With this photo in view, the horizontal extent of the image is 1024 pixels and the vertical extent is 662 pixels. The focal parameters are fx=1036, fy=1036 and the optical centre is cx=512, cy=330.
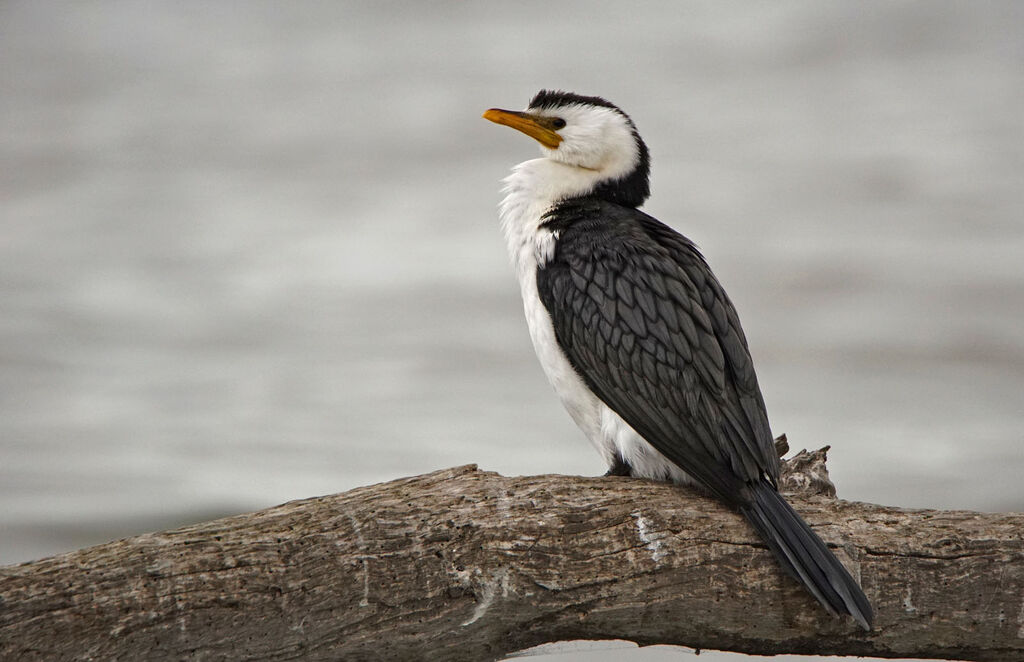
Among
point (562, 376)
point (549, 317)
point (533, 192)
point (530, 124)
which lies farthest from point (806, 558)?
point (530, 124)

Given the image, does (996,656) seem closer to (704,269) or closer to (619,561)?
(619,561)

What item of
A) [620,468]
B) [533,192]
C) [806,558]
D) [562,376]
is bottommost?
[806,558]

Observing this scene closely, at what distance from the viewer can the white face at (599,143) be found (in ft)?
12.4

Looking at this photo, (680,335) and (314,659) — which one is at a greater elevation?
(680,335)

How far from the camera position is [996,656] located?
3.21 meters

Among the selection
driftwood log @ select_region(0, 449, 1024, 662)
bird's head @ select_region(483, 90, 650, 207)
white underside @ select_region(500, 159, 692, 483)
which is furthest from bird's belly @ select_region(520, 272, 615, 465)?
bird's head @ select_region(483, 90, 650, 207)

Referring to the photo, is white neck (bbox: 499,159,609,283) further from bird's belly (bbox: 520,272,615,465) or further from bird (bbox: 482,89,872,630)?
bird's belly (bbox: 520,272,615,465)

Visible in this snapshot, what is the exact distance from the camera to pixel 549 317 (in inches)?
140

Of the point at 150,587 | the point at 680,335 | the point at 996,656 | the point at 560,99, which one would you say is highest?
the point at 560,99

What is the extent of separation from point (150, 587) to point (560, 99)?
2252 millimetres

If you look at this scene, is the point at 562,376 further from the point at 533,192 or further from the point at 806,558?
the point at 806,558

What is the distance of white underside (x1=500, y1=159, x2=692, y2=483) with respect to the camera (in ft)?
11.1

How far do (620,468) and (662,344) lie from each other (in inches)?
19.6

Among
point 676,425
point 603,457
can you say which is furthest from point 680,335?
point 603,457
